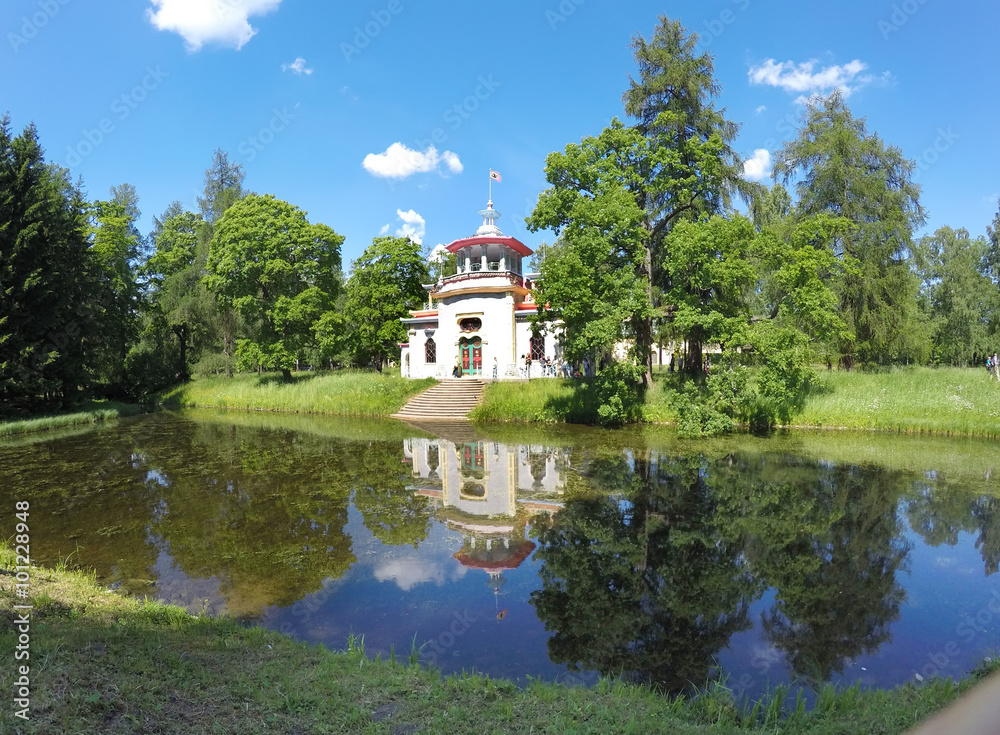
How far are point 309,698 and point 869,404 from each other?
72.8ft

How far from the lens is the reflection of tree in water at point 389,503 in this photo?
10426 mm

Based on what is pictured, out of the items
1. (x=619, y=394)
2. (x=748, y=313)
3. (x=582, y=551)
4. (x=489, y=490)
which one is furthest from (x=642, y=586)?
(x=748, y=313)

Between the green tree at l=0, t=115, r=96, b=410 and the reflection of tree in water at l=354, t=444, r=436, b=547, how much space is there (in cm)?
1744

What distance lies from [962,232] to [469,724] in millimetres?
49036

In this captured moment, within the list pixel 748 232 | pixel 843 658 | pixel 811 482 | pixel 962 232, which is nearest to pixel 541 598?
pixel 843 658

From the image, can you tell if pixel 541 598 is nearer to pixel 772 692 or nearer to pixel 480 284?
pixel 772 692

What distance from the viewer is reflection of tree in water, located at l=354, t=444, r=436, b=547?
10.4 metres

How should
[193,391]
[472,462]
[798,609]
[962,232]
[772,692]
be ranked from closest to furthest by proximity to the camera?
1. [772,692]
2. [798,609]
3. [472,462]
4. [193,391]
5. [962,232]

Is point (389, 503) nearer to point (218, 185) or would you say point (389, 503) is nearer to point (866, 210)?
point (866, 210)

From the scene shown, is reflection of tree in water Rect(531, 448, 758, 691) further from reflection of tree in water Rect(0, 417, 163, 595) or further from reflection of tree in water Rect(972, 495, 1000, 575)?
reflection of tree in water Rect(0, 417, 163, 595)

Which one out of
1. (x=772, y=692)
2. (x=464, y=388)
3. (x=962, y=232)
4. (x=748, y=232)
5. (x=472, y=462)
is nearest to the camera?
(x=772, y=692)

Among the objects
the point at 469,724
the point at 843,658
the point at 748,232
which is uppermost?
the point at 748,232

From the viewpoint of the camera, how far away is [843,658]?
6.16 metres

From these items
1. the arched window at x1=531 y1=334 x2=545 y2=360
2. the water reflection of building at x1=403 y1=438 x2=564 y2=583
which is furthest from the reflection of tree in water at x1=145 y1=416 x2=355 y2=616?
the arched window at x1=531 y1=334 x2=545 y2=360
